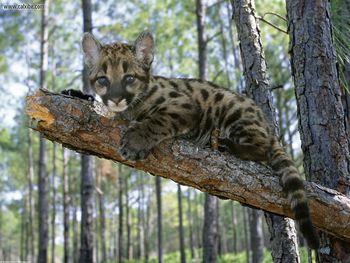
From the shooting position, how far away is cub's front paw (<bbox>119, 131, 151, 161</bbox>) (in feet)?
12.4

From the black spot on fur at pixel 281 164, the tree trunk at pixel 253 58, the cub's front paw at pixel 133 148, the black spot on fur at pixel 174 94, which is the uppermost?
the tree trunk at pixel 253 58

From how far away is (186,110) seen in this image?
178 inches

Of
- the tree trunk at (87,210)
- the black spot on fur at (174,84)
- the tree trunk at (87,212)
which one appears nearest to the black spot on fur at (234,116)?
the black spot on fur at (174,84)

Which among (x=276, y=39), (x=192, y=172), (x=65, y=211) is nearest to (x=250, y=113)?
(x=192, y=172)

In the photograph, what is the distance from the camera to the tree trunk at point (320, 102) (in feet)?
13.0

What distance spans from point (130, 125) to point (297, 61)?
1756 mm

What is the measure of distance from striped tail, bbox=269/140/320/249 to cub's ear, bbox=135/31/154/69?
5.73 feet

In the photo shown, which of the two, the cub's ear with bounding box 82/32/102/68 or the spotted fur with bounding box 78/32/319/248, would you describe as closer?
the spotted fur with bounding box 78/32/319/248

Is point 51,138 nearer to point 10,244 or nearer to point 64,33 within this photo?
point 64,33

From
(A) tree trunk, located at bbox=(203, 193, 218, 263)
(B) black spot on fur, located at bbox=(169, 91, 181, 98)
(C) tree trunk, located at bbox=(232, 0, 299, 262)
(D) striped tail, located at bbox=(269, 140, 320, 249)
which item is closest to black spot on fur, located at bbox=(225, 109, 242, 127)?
(B) black spot on fur, located at bbox=(169, 91, 181, 98)

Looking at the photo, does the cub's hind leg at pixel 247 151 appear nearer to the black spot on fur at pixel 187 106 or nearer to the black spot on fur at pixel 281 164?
the black spot on fur at pixel 281 164

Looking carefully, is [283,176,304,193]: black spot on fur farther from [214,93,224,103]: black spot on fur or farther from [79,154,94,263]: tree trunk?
[79,154,94,263]: tree trunk

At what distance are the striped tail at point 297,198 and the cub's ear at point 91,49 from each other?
2.15 m

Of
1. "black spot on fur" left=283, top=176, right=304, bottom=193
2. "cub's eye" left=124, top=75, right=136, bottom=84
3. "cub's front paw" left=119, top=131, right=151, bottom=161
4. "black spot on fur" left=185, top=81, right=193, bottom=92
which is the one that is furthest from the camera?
"black spot on fur" left=185, top=81, right=193, bottom=92
